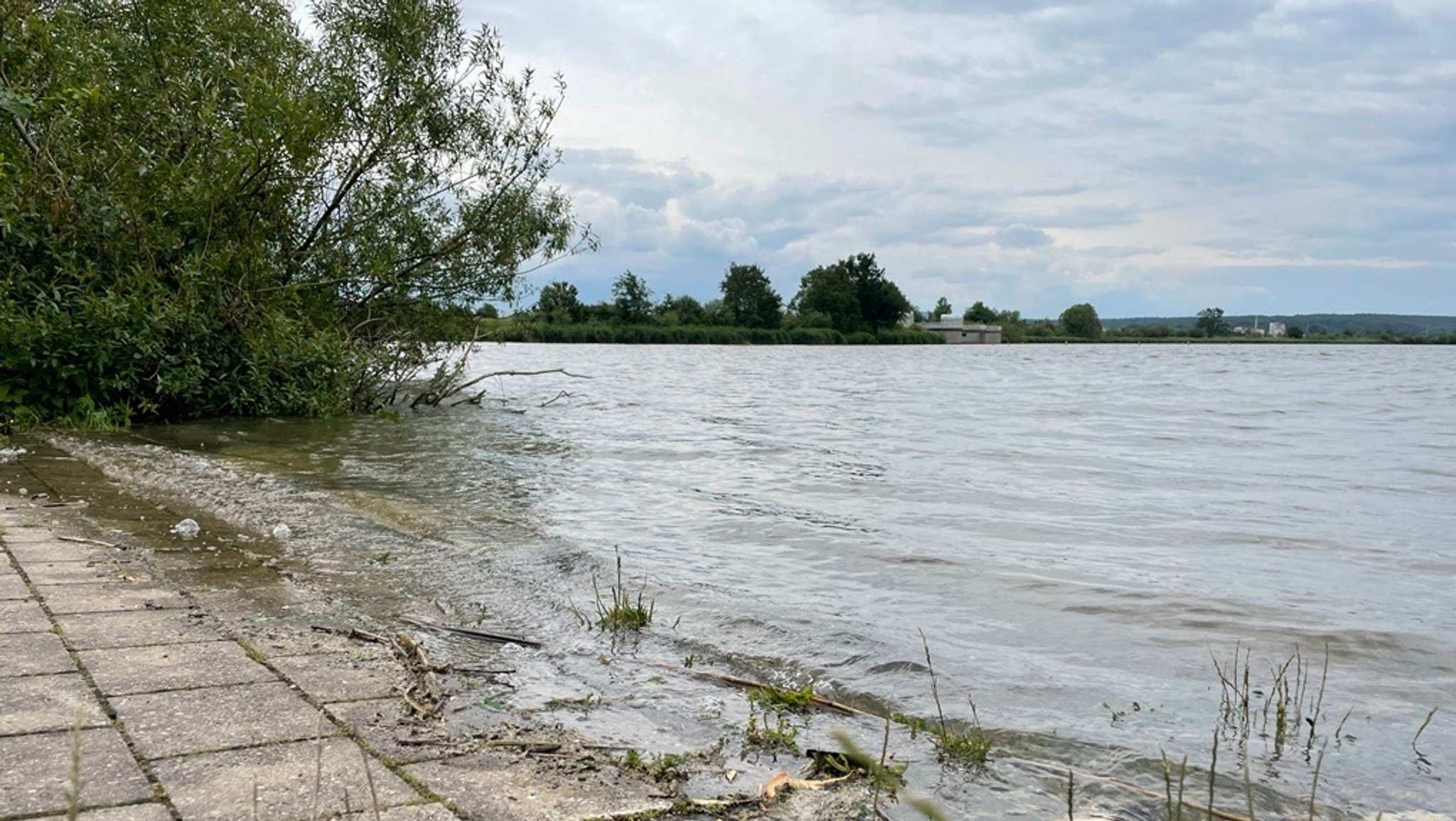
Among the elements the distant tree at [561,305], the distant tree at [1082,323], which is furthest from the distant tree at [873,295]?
the distant tree at [561,305]

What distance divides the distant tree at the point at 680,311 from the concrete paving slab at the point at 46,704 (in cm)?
9391

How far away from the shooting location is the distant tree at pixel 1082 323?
5423 inches

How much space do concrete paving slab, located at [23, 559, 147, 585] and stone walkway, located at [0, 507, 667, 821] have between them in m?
0.53

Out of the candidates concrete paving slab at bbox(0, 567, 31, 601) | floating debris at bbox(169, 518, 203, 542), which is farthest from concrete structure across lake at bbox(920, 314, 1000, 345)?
concrete paving slab at bbox(0, 567, 31, 601)

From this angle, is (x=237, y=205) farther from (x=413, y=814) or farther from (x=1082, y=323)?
(x=1082, y=323)

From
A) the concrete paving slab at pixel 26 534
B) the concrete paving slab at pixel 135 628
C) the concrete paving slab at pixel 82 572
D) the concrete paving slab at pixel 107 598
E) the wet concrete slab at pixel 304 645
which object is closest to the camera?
the concrete paving slab at pixel 135 628

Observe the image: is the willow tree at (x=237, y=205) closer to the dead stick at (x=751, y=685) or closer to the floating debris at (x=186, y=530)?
the floating debris at (x=186, y=530)

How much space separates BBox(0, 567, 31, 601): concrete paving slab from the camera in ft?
15.6

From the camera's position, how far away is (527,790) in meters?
3.10

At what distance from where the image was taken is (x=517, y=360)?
1988 inches

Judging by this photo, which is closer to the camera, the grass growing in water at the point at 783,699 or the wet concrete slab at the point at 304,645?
the wet concrete slab at the point at 304,645

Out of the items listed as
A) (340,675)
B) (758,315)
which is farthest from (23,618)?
(758,315)

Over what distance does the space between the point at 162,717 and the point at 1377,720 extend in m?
4.93

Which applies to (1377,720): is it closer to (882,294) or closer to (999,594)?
(999,594)
